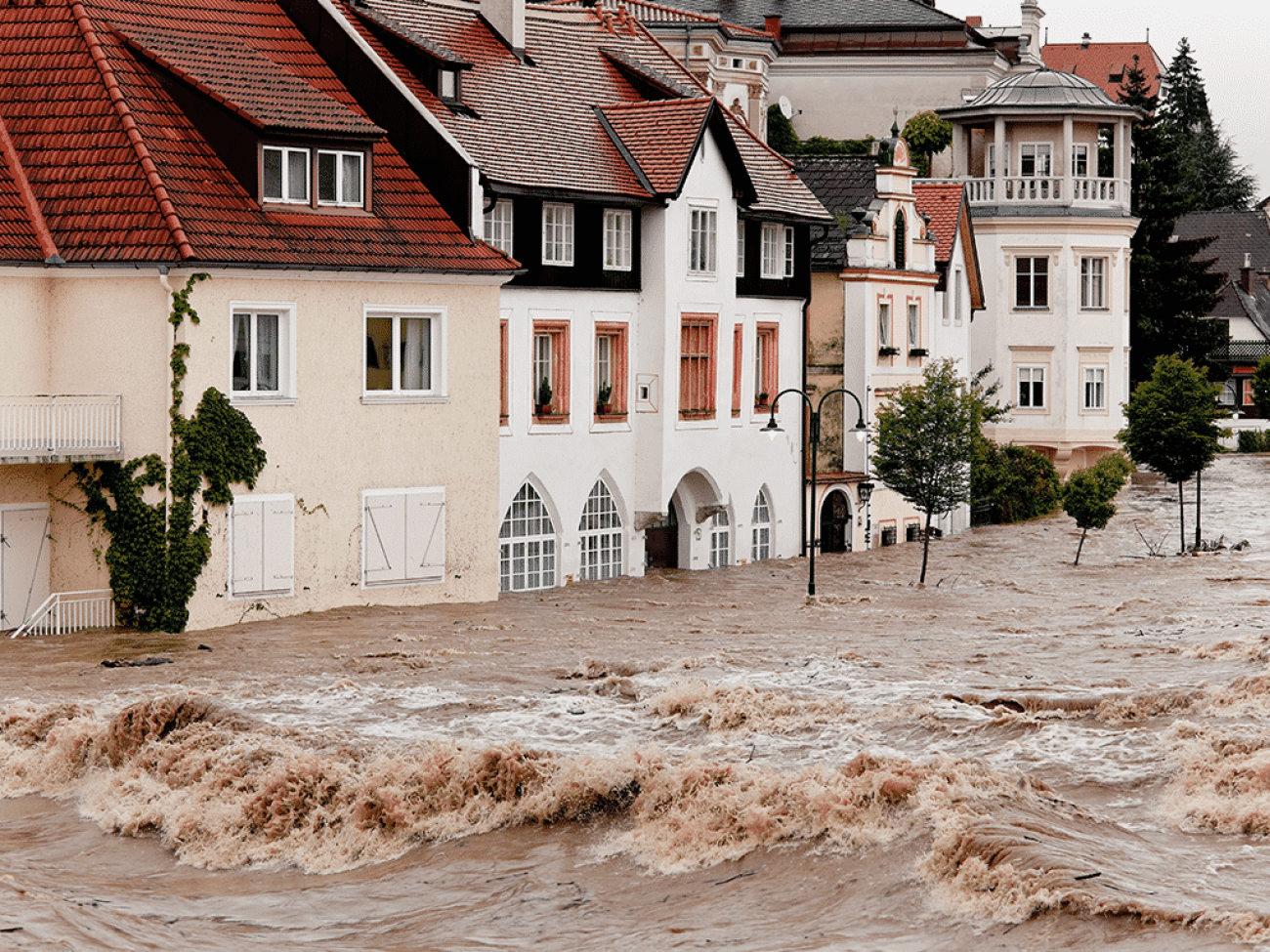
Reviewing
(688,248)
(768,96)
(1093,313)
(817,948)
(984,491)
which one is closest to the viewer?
(817,948)

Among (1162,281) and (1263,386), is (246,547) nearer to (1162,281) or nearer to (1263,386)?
(1162,281)

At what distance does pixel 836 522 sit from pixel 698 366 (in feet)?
25.9

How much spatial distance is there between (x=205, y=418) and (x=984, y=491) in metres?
31.7

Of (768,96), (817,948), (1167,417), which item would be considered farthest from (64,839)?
(768,96)

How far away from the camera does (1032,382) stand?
64.0 meters

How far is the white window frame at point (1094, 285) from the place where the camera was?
6341 cm

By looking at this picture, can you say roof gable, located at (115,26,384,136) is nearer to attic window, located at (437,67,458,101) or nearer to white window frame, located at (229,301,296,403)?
white window frame, located at (229,301,296,403)

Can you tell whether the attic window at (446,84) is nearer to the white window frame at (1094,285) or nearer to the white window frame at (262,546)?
the white window frame at (262,546)

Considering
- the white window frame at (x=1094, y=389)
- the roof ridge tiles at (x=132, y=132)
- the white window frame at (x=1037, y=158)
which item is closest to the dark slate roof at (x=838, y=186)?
the white window frame at (x=1037, y=158)

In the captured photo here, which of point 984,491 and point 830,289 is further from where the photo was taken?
point 984,491

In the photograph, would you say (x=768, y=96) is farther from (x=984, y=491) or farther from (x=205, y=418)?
(x=205, y=418)

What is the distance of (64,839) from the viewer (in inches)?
848

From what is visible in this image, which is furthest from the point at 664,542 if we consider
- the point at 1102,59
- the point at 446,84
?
the point at 1102,59

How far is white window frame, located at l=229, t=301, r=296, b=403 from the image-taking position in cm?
3316
